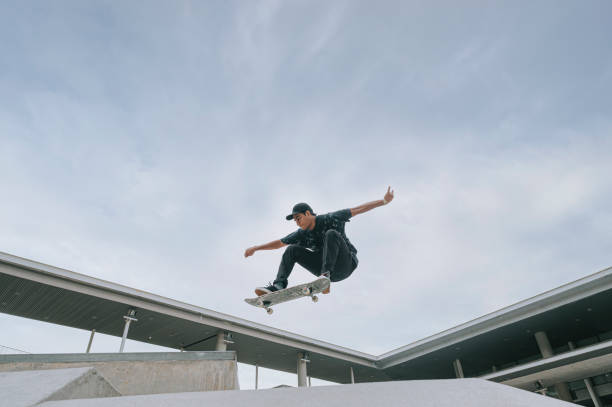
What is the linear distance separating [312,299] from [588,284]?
12.8 m

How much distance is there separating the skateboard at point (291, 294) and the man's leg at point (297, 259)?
26cm

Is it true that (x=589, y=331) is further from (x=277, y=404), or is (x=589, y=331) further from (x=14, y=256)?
(x=14, y=256)

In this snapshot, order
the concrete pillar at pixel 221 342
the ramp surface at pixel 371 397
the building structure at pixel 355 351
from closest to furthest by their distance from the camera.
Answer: the ramp surface at pixel 371 397
the building structure at pixel 355 351
the concrete pillar at pixel 221 342

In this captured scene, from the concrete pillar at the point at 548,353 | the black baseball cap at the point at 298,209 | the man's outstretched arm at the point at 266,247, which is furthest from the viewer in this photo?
the concrete pillar at the point at 548,353

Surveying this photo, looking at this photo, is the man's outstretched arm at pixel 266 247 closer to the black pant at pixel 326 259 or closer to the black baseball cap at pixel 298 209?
the black pant at pixel 326 259

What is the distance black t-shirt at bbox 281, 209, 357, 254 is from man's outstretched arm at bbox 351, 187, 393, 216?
106 millimetres

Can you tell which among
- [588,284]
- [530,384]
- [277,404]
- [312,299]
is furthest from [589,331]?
[277,404]

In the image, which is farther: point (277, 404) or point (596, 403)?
point (596, 403)

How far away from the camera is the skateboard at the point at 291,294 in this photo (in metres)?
5.32

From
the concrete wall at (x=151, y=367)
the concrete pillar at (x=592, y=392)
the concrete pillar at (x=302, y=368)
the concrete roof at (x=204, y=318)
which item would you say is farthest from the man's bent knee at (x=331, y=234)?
the concrete pillar at (x=592, y=392)

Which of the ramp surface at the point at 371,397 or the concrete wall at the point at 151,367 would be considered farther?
the concrete wall at the point at 151,367

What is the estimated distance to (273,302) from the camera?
5.73m

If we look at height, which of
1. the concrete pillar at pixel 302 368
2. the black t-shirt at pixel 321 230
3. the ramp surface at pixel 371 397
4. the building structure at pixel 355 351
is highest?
the building structure at pixel 355 351

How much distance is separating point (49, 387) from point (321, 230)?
386 cm
